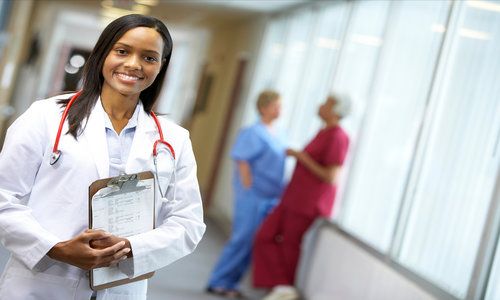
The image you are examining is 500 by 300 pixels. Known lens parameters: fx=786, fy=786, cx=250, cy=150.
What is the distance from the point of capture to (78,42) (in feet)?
76.5

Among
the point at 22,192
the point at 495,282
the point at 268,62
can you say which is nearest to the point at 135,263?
the point at 22,192

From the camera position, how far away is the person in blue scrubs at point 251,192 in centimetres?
491

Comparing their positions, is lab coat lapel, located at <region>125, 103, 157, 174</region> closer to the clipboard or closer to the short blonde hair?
the clipboard

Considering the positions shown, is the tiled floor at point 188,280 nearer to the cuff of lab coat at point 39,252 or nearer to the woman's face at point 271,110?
the woman's face at point 271,110

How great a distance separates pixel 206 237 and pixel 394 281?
386 centimetres

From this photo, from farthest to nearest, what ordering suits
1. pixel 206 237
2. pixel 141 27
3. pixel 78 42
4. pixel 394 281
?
pixel 78 42 → pixel 206 237 → pixel 394 281 → pixel 141 27

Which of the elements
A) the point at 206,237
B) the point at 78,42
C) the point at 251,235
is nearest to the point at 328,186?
the point at 251,235

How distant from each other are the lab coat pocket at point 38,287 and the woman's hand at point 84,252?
8cm

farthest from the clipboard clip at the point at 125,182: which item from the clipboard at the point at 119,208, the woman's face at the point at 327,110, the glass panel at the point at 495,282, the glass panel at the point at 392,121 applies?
the woman's face at the point at 327,110

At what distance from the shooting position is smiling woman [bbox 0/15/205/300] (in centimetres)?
160

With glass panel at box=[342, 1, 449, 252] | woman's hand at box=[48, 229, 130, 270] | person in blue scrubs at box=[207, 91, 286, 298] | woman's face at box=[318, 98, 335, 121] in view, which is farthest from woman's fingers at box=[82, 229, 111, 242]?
person in blue scrubs at box=[207, 91, 286, 298]

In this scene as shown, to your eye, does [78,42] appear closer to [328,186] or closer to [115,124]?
[328,186]

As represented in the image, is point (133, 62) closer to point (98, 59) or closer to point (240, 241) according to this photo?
point (98, 59)

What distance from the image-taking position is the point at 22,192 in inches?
64.0
